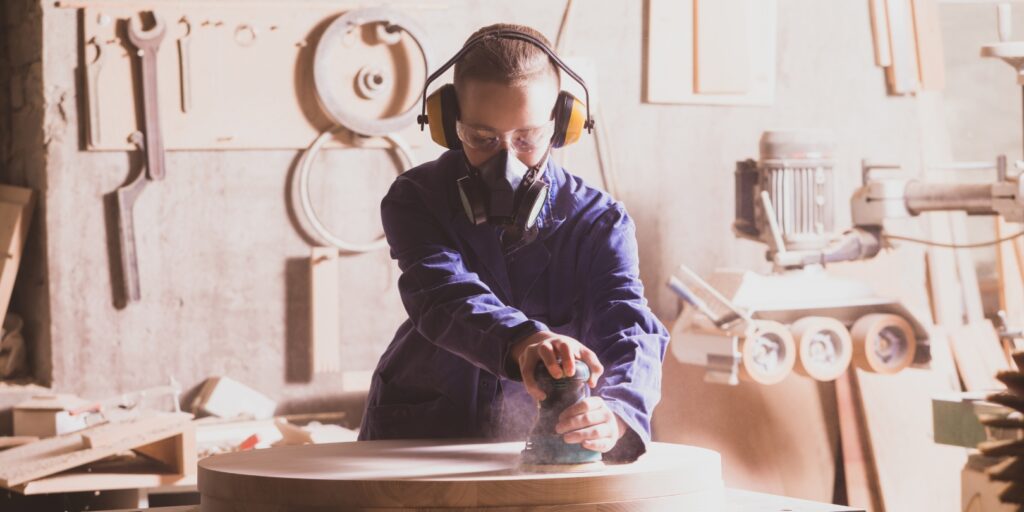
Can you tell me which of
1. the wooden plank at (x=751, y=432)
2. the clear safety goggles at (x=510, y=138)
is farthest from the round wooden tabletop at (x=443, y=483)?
the wooden plank at (x=751, y=432)

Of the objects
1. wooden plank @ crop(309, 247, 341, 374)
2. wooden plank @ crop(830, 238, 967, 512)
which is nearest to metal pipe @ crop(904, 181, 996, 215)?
wooden plank @ crop(830, 238, 967, 512)

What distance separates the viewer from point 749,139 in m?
5.52

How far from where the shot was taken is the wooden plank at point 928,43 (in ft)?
18.6

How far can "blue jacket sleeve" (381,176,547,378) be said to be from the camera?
6.22 feet

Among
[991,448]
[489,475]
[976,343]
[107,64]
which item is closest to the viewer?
[991,448]

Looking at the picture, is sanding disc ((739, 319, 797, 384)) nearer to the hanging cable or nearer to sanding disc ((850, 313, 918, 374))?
sanding disc ((850, 313, 918, 374))

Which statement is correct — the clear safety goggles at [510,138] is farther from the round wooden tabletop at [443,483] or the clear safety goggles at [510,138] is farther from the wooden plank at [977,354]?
the wooden plank at [977,354]

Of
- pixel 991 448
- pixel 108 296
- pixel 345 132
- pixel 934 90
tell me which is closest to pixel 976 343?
pixel 934 90

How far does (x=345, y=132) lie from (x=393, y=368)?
2.76 metres

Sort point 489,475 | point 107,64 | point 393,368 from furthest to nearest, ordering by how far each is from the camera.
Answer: point 107,64 → point 393,368 → point 489,475

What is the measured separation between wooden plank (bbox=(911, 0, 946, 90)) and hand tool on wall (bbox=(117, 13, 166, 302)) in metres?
3.42

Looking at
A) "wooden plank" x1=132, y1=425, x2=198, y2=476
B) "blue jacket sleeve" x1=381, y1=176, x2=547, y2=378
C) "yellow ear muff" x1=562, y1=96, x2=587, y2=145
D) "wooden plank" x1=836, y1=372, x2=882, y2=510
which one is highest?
"yellow ear muff" x1=562, y1=96, x2=587, y2=145

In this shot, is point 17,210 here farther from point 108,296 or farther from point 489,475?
point 489,475

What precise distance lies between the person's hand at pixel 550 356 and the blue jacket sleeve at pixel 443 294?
26mm
